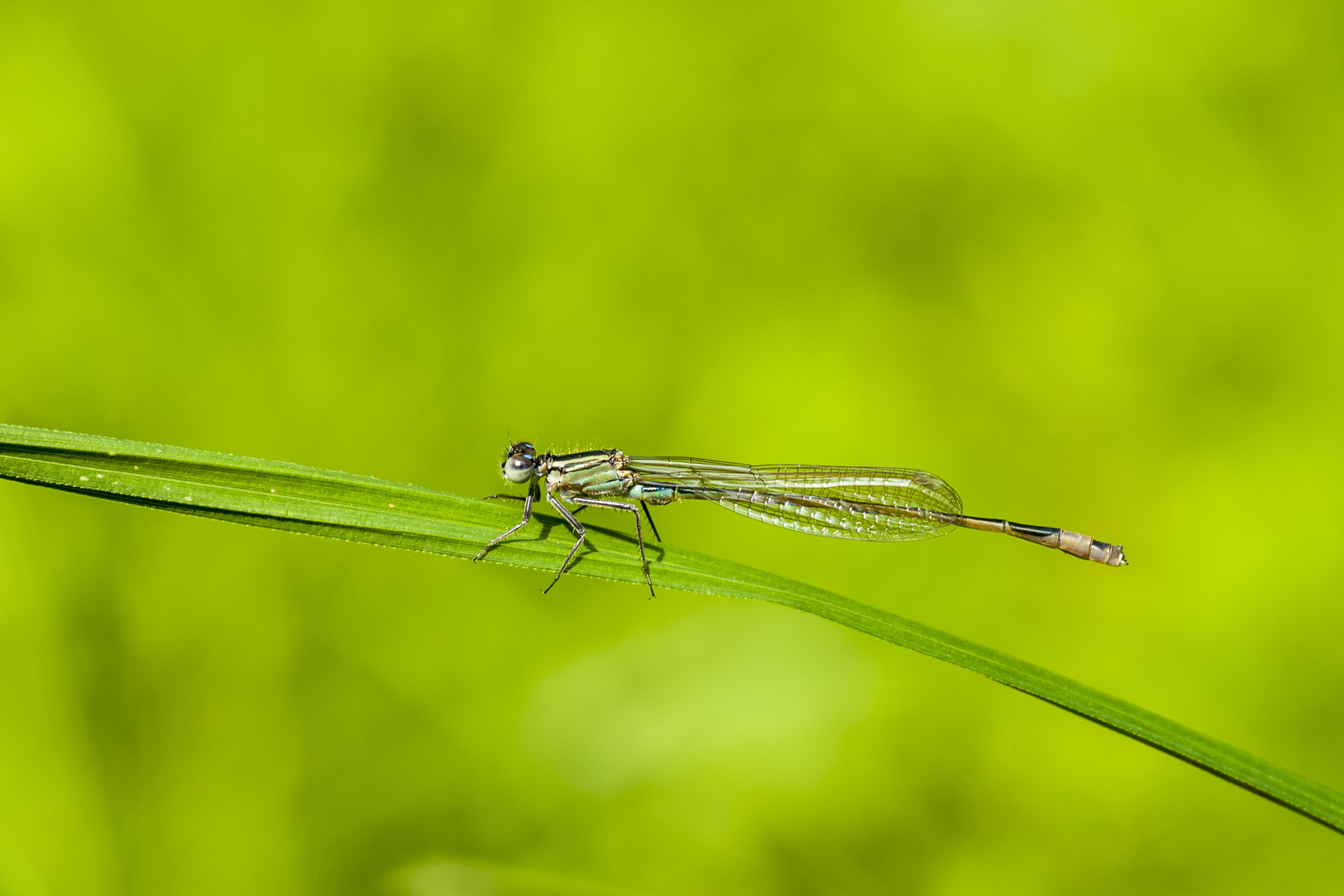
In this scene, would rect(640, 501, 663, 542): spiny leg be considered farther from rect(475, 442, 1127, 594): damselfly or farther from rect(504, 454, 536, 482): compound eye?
rect(504, 454, 536, 482): compound eye

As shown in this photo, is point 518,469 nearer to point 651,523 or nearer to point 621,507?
point 621,507

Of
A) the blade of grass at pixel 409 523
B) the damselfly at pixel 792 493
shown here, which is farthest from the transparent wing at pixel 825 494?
the blade of grass at pixel 409 523

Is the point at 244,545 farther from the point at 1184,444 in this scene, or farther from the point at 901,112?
the point at 1184,444

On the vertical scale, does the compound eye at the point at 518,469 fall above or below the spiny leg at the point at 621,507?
above

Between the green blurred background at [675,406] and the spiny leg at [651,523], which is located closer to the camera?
the green blurred background at [675,406]

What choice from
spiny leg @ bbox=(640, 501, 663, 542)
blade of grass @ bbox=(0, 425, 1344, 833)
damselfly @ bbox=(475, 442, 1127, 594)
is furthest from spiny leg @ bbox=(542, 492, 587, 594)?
spiny leg @ bbox=(640, 501, 663, 542)

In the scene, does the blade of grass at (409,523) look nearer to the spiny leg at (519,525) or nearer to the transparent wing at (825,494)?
the spiny leg at (519,525)

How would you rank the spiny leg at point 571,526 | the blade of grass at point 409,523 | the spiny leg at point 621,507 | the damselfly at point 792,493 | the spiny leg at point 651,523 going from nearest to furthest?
the blade of grass at point 409,523 < the spiny leg at point 571,526 < the spiny leg at point 621,507 < the damselfly at point 792,493 < the spiny leg at point 651,523

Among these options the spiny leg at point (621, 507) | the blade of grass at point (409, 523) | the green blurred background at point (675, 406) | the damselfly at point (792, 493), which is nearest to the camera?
the blade of grass at point (409, 523)
